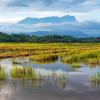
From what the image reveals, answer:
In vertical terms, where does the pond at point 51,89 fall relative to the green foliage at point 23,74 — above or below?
below

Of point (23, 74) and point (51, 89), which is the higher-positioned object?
point (23, 74)

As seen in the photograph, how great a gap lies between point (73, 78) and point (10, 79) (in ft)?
15.9

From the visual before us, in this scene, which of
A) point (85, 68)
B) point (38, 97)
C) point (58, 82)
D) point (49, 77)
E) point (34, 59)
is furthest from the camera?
point (34, 59)

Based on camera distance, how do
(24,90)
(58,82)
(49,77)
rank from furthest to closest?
(49,77) → (58,82) → (24,90)

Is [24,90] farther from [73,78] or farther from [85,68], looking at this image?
[85,68]

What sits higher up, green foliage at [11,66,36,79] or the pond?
green foliage at [11,66,36,79]

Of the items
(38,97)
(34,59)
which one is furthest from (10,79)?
(34,59)

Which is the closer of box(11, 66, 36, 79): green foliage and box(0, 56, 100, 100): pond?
box(0, 56, 100, 100): pond

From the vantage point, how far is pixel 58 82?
21703mm

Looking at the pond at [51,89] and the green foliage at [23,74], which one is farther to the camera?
the green foliage at [23,74]

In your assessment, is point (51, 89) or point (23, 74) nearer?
point (51, 89)

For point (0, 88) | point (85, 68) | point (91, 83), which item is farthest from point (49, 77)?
point (85, 68)

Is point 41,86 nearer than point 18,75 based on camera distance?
Yes

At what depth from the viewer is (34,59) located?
1492 inches
